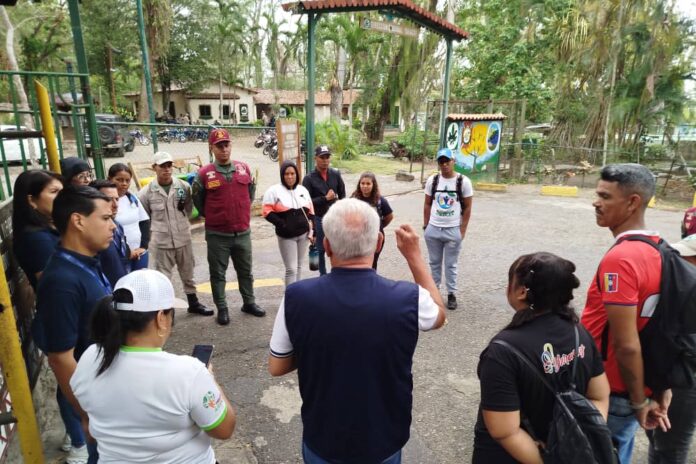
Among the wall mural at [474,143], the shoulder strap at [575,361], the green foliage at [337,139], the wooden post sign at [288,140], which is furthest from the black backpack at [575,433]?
the green foliage at [337,139]

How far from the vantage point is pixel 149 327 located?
149 centimetres

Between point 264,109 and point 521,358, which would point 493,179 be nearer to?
point 521,358

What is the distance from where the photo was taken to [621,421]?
210 centimetres

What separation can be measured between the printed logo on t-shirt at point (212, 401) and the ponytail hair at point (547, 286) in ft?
3.60

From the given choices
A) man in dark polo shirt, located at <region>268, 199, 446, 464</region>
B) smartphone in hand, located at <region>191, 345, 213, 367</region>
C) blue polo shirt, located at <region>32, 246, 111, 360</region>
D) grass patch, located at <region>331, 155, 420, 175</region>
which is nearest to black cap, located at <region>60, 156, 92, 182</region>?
blue polo shirt, located at <region>32, 246, 111, 360</region>

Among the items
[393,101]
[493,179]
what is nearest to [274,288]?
[493,179]

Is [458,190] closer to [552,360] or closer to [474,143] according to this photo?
[552,360]

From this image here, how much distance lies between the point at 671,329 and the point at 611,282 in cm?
33

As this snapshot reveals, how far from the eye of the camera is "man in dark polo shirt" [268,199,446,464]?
158 cm

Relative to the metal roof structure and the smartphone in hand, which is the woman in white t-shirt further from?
the metal roof structure

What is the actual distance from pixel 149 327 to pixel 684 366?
85.2 inches

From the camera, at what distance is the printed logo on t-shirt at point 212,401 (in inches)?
59.8

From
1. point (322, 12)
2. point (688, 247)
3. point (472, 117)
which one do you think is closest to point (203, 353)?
point (688, 247)

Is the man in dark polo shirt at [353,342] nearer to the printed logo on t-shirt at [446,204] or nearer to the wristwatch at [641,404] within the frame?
the wristwatch at [641,404]
